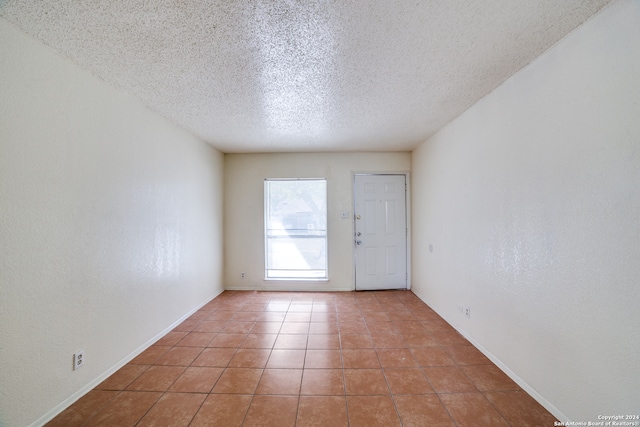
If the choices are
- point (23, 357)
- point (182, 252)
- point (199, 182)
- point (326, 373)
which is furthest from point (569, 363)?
point (199, 182)

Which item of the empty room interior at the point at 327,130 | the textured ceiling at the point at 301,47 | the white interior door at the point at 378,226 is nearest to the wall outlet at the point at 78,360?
the empty room interior at the point at 327,130

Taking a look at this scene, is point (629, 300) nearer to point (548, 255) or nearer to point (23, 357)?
point (548, 255)

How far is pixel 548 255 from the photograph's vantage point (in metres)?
1.70

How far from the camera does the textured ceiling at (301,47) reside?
1.36 meters

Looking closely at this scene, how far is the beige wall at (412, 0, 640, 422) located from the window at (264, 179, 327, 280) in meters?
2.50

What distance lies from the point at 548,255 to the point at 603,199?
0.49 meters

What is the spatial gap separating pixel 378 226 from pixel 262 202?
6.87 feet

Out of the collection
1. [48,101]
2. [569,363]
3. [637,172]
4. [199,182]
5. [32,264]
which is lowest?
[569,363]

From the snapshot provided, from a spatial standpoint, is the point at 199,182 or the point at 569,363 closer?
the point at 569,363

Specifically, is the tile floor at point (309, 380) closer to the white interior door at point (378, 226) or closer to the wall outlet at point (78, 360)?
the wall outlet at point (78, 360)

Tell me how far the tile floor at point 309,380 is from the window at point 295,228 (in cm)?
139

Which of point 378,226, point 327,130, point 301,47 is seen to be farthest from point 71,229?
point 378,226

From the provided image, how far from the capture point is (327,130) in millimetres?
3322

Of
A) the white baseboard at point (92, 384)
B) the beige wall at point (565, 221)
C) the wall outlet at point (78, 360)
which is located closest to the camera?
the beige wall at point (565, 221)
